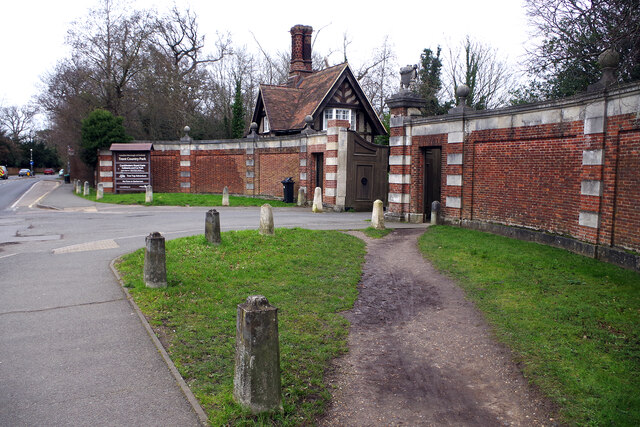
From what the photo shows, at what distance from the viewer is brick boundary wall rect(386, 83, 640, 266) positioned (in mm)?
9242

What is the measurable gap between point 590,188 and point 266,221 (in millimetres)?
6862

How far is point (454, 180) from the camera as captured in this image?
14.5 meters

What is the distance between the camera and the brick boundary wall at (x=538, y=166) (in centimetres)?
924

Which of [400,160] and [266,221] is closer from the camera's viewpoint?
[266,221]

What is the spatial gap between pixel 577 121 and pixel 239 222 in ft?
33.2

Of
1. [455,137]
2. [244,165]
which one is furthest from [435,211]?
[244,165]

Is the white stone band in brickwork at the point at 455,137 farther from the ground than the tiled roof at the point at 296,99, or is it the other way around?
the tiled roof at the point at 296,99

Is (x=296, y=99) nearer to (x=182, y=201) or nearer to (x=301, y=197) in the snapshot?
(x=301, y=197)

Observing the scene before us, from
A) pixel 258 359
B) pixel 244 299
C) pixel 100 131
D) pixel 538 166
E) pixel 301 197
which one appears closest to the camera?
pixel 258 359

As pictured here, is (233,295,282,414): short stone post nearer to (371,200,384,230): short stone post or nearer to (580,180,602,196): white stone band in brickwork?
(580,180,602,196): white stone band in brickwork

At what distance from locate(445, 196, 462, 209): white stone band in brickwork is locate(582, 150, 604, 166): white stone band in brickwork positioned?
446 cm

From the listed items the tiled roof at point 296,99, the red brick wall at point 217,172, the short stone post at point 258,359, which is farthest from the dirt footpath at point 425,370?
the tiled roof at point 296,99

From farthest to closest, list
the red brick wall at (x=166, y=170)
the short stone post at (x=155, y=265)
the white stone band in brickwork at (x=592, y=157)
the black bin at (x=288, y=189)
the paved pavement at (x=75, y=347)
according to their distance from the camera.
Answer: the red brick wall at (x=166, y=170), the black bin at (x=288, y=189), the white stone band in brickwork at (x=592, y=157), the short stone post at (x=155, y=265), the paved pavement at (x=75, y=347)

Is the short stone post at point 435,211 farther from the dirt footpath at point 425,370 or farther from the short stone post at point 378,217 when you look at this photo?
the dirt footpath at point 425,370
